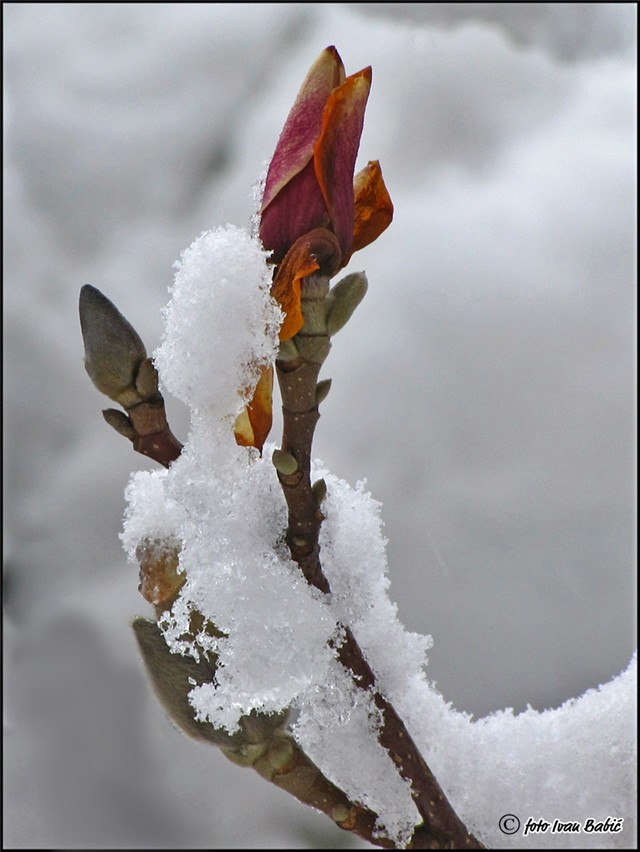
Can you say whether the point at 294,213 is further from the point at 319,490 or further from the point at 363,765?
the point at 363,765

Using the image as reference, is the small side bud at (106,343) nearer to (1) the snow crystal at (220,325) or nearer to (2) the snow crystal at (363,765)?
(1) the snow crystal at (220,325)

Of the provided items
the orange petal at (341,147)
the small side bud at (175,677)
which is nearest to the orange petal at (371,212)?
the orange petal at (341,147)

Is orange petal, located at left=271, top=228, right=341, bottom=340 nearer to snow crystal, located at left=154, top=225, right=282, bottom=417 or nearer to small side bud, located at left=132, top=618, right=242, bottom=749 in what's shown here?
snow crystal, located at left=154, top=225, right=282, bottom=417

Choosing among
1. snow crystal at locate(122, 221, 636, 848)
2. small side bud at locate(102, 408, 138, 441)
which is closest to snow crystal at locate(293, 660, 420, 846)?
snow crystal at locate(122, 221, 636, 848)

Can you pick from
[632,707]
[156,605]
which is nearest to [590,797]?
[632,707]

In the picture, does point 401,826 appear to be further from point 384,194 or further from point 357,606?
point 384,194

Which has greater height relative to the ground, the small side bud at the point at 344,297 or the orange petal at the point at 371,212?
the orange petal at the point at 371,212

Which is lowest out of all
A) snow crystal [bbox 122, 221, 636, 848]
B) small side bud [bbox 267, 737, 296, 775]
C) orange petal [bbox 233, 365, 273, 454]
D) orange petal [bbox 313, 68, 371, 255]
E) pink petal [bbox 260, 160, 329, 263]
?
small side bud [bbox 267, 737, 296, 775]
